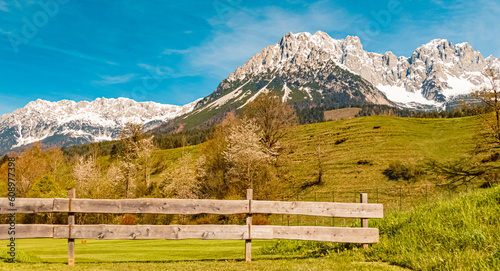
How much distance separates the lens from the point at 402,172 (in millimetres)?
56688

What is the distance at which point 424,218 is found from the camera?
9.98 m

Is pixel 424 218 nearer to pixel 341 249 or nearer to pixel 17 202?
pixel 341 249

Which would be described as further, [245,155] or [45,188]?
[245,155]

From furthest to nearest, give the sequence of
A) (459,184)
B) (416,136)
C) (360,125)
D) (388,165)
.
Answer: (360,125), (416,136), (388,165), (459,184)

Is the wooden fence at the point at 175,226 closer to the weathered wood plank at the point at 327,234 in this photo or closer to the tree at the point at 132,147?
the weathered wood plank at the point at 327,234

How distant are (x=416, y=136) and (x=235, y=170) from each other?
164 ft

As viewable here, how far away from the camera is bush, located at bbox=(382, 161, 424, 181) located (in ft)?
181

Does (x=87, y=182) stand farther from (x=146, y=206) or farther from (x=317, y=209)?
(x=317, y=209)

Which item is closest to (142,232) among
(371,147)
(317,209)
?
(317,209)

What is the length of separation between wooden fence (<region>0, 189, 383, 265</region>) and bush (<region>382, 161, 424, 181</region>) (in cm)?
5065

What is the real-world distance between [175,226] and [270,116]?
50.5 metres

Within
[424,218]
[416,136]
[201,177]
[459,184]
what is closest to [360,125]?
[416,136]

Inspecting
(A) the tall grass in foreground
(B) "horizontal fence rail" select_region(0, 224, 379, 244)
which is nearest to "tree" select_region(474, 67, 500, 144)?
(A) the tall grass in foreground

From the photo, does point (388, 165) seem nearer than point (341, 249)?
No
